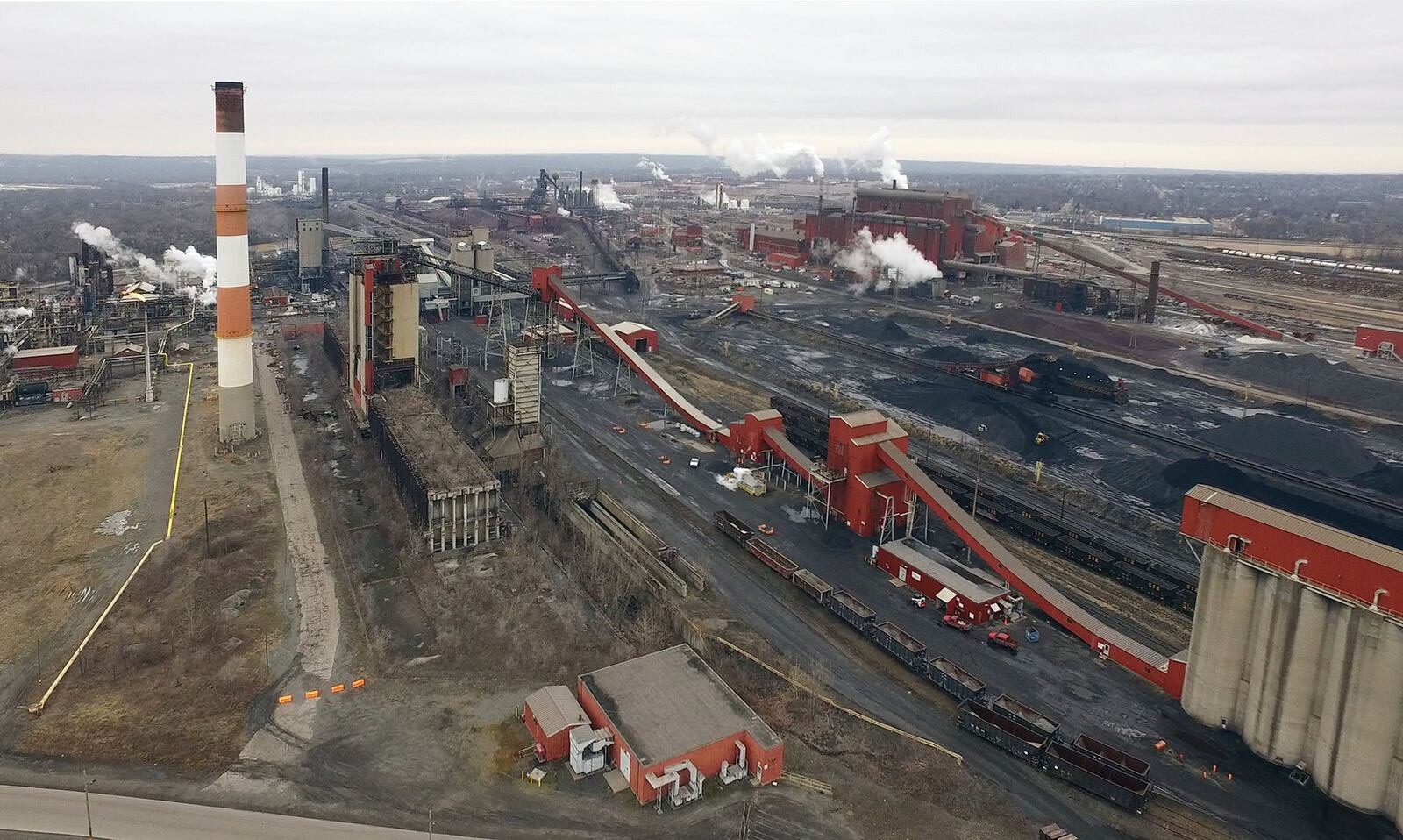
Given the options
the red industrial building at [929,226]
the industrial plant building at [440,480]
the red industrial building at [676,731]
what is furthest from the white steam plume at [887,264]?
the red industrial building at [676,731]

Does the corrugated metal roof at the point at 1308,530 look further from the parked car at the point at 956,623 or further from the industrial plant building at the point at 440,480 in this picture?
the industrial plant building at the point at 440,480

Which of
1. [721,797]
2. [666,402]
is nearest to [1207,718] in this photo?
[721,797]

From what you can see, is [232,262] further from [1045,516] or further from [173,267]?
[173,267]

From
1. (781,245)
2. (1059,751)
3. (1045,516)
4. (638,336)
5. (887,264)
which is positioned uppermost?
(781,245)

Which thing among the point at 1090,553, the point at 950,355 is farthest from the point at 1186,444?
the point at 950,355

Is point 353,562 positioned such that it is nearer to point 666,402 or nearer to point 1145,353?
point 666,402

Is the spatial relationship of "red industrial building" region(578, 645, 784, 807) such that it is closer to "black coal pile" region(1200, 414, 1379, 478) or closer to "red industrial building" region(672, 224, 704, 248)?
"black coal pile" region(1200, 414, 1379, 478)

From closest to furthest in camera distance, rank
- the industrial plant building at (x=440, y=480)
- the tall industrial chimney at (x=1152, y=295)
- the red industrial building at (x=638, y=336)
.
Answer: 1. the industrial plant building at (x=440, y=480)
2. the red industrial building at (x=638, y=336)
3. the tall industrial chimney at (x=1152, y=295)

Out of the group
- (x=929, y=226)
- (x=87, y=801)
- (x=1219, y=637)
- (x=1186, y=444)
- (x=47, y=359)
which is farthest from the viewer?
(x=929, y=226)
